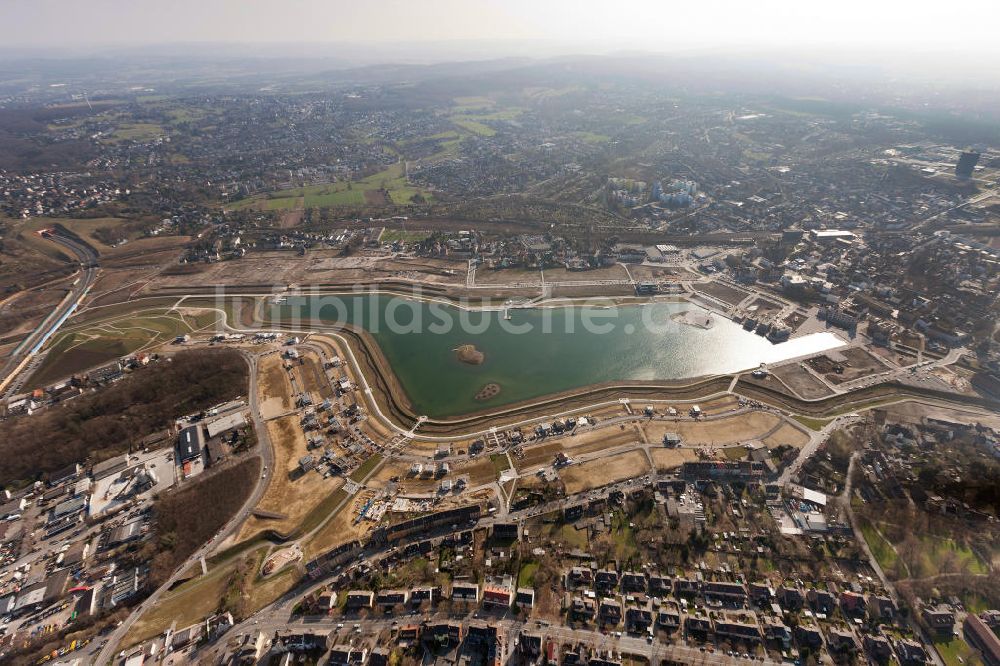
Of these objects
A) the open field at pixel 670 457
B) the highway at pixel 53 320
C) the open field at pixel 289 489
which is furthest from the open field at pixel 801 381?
the highway at pixel 53 320

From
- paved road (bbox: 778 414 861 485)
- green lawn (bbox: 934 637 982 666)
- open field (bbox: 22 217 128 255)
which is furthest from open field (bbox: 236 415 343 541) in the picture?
open field (bbox: 22 217 128 255)

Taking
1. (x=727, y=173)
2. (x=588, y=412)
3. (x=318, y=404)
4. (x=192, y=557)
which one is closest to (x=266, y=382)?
(x=318, y=404)

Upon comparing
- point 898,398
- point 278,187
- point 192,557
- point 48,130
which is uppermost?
point 48,130

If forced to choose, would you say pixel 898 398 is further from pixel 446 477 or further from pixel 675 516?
pixel 446 477

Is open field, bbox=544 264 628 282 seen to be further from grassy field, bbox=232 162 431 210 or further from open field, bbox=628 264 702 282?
grassy field, bbox=232 162 431 210

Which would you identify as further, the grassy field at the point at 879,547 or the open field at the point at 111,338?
the open field at the point at 111,338

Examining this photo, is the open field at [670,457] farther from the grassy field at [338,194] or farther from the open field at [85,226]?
the open field at [85,226]
